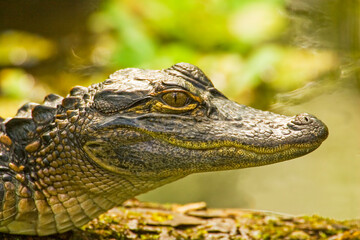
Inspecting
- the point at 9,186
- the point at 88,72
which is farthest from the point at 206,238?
the point at 88,72

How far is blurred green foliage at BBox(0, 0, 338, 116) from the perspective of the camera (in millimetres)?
6754

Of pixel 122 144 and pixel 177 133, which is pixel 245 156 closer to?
pixel 177 133

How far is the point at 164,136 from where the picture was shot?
277 centimetres

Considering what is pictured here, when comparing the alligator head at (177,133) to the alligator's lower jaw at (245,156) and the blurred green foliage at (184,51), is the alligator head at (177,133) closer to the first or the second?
the alligator's lower jaw at (245,156)

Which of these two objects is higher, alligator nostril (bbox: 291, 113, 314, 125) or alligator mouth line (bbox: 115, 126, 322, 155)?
alligator nostril (bbox: 291, 113, 314, 125)

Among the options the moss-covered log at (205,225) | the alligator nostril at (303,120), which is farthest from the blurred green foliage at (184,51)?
the alligator nostril at (303,120)

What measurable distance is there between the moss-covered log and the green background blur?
3.53 feet

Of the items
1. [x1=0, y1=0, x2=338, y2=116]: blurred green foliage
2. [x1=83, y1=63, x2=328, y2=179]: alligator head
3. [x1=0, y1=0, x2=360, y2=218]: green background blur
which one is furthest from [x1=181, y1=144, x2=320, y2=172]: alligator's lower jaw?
[x1=0, y1=0, x2=338, y2=116]: blurred green foliage

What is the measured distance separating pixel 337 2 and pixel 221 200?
4725mm

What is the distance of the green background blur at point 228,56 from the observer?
5.21m

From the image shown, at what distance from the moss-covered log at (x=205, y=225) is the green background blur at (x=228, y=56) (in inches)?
42.3

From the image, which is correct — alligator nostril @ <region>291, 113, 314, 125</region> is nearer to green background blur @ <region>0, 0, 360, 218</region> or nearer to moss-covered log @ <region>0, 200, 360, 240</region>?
moss-covered log @ <region>0, 200, 360, 240</region>

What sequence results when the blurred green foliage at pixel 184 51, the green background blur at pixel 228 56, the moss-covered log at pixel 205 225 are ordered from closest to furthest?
the moss-covered log at pixel 205 225 → the green background blur at pixel 228 56 → the blurred green foliage at pixel 184 51

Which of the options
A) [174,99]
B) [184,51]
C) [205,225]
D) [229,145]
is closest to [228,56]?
[184,51]
